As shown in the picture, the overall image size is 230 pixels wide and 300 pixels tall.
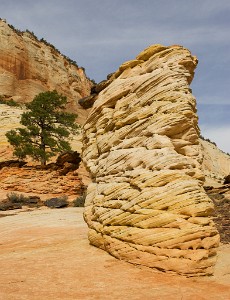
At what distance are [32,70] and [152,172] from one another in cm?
7870

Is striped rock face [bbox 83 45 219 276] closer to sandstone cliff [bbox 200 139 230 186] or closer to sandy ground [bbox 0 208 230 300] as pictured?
sandy ground [bbox 0 208 230 300]

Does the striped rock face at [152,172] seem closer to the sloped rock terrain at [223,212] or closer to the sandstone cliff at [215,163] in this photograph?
the sloped rock terrain at [223,212]

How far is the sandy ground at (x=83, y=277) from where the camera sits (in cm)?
664

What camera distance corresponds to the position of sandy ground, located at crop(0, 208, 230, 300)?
6637 mm

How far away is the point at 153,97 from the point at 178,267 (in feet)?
18.6

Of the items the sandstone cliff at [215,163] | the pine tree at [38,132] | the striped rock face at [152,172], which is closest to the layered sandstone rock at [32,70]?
the sandstone cliff at [215,163]

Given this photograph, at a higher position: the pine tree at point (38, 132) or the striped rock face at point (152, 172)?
the pine tree at point (38, 132)

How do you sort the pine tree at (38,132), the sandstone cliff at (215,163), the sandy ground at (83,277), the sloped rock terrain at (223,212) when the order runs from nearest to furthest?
the sandy ground at (83,277) < the sloped rock terrain at (223,212) < the pine tree at (38,132) < the sandstone cliff at (215,163)

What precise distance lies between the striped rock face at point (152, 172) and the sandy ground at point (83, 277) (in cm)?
43

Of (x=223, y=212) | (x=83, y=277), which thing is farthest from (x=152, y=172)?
(x=223, y=212)

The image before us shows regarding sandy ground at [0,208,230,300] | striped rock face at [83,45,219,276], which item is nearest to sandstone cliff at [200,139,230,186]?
striped rock face at [83,45,219,276]

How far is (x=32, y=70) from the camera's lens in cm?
8200

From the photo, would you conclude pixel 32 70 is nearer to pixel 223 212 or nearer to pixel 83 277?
pixel 223 212

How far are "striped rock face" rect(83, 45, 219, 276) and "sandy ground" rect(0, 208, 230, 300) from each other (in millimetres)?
435
